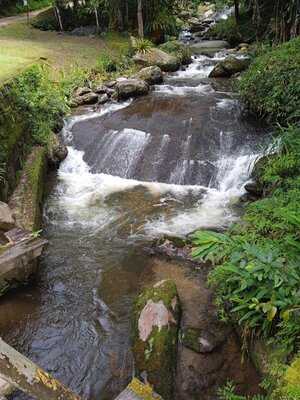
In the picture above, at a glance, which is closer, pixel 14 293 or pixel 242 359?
pixel 242 359

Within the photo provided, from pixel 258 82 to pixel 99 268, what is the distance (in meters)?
6.69

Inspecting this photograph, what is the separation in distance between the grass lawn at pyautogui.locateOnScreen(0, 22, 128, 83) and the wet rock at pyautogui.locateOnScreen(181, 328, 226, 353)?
386 inches

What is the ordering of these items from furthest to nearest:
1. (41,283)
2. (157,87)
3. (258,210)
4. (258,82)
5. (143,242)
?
(157,87) < (258,82) < (143,242) < (41,283) < (258,210)

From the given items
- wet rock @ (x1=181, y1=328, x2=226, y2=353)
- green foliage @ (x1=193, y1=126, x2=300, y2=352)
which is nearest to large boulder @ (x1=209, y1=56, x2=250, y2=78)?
green foliage @ (x1=193, y1=126, x2=300, y2=352)

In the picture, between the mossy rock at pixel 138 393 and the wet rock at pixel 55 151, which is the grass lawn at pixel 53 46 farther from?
the mossy rock at pixel 138 393

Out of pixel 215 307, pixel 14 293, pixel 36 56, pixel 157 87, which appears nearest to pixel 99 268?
pixel 14 293

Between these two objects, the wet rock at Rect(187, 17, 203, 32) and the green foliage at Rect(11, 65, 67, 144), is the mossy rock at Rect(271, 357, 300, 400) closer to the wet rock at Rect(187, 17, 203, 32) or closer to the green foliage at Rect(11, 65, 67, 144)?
the green foliage at Rect(11, 65, 67, 144)

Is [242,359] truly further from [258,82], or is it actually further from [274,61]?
[274,61]

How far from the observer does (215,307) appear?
544 cm

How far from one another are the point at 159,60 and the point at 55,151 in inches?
335

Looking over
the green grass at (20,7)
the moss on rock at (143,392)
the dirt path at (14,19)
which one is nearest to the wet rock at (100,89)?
the moss on rock at (143,392)

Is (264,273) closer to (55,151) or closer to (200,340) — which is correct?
(200,340)

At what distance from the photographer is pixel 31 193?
8.00 meters

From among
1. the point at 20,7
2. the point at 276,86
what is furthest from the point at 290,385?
the point at 20,7
